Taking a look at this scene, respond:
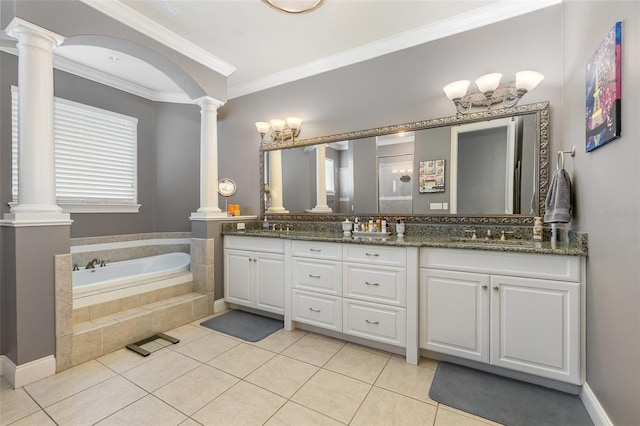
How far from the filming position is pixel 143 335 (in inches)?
95.4

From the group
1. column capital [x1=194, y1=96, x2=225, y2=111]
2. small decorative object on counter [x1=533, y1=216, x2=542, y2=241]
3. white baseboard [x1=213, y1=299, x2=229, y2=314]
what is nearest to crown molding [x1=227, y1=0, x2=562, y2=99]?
column capital [x1=194, y1=96, x2=225, y2=111]

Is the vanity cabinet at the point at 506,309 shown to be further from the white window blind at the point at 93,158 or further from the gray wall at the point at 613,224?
the white window blind at the point at 93,158

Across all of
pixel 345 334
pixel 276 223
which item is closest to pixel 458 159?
pixel 345 334

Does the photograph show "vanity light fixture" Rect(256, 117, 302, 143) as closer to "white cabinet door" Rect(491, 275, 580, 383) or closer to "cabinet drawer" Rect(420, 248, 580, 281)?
"cabinet drawer" Rect(420, 248, 580, 281)

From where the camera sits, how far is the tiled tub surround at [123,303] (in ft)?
6.48

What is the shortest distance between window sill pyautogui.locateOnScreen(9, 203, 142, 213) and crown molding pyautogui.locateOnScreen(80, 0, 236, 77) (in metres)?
2.03

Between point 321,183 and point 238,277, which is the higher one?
point 321,183

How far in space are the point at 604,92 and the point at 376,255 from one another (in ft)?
5.07

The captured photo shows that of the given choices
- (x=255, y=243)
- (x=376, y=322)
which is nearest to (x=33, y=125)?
(x=255, y=243)

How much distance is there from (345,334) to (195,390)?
117 cm

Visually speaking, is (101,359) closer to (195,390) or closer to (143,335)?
(143,335)

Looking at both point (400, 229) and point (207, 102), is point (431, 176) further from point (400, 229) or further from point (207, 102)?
point (207, 102)

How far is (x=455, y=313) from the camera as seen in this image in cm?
191

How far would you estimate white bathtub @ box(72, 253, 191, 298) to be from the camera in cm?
244
